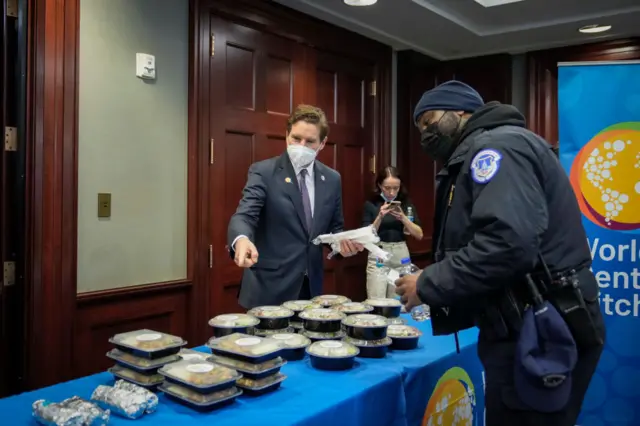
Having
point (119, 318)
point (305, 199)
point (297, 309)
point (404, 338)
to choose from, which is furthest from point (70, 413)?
point (119, 318)

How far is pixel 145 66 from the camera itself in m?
2.64

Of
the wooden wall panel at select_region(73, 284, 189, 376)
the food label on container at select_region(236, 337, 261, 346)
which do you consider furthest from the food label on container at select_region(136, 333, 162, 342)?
the wooden wall panel at select_region(73, 284, 189, 376)

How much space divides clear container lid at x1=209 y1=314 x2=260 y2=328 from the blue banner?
1.83 meters

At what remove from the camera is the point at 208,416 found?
1.18 meters

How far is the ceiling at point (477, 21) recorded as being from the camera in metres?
3.32

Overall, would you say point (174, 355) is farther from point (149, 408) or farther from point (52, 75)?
point (52, 75)

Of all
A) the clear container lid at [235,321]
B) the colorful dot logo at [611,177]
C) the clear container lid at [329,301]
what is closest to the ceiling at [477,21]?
the colorful dot logo at [611,177]

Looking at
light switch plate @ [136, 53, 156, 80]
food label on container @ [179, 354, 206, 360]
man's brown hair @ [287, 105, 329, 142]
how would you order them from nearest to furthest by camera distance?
food label on container @ [179, 354, 206, 360] < man's brown hair @ [287, 105, 329, 142] < light switch plate @ [136, 53, 156, 80]

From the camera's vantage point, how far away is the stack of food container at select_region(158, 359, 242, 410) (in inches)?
47.1

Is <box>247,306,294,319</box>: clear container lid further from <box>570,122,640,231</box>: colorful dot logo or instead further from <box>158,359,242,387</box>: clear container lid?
<box>570,122,640,231</box>: colorful dot logo

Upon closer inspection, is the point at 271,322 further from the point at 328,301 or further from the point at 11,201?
the point at 11,201

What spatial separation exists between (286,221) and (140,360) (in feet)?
3.42

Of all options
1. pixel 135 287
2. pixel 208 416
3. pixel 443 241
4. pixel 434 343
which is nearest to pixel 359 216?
pixel 135 287

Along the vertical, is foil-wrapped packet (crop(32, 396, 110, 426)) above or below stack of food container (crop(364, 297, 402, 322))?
below
